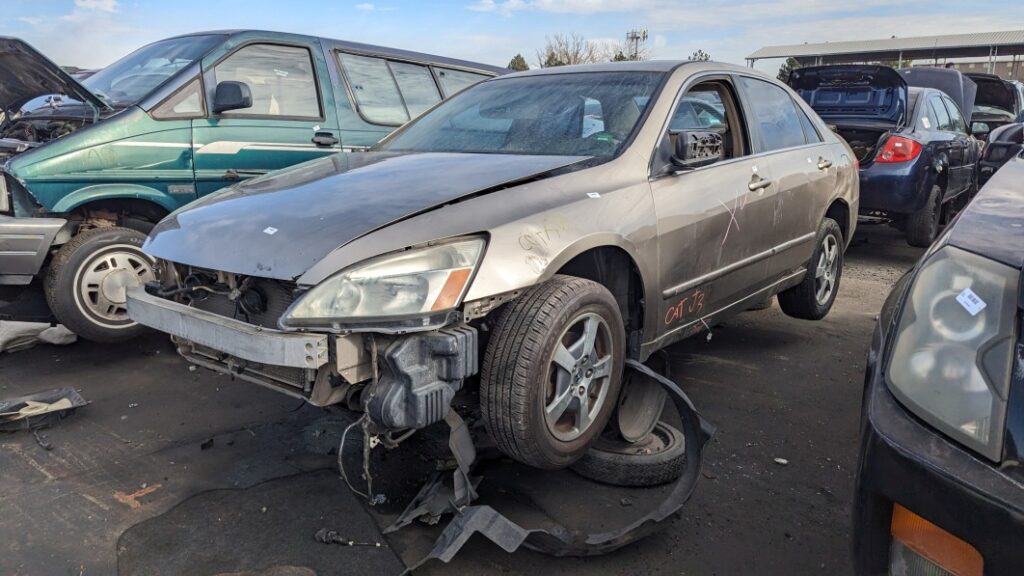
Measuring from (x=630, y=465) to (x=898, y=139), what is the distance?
5.49 metres

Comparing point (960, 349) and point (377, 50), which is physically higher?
point (377, 50)

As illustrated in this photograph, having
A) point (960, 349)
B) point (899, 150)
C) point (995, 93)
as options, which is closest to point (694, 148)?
point (960, 349)

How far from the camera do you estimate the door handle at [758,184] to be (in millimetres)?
3756

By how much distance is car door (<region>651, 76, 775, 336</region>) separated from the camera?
10.5ft

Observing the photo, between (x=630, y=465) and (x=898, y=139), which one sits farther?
(x=898, y=139)

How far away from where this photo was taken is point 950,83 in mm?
9648

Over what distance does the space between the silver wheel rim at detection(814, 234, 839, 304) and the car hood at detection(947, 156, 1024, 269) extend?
2.35 m

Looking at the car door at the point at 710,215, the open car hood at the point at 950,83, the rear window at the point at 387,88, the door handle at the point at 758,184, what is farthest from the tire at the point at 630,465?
the open car hood at the point at 950,83

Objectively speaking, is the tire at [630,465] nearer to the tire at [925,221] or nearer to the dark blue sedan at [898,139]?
the dark blue sedan at [898,139]

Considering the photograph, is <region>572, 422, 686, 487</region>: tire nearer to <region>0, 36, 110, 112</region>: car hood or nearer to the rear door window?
<region>0, 36, 110, 112</region>: car hood

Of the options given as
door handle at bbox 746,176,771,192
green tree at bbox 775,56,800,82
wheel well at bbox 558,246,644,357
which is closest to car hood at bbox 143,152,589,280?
wheel well at bbox 558,246,644,357

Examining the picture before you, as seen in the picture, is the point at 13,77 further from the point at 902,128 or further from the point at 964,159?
the point at 964,159

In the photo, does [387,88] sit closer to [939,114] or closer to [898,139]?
[898,139]

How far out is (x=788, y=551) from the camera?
98.7 inches
